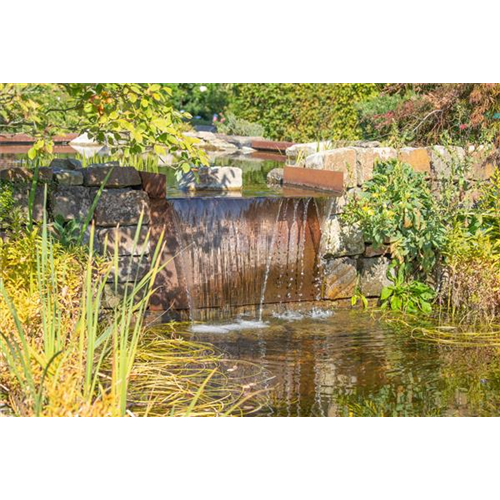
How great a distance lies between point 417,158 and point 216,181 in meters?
2.30

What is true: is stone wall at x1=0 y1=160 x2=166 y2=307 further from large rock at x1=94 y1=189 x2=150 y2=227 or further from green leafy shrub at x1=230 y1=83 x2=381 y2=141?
green leafy shrub at x1=230 y1=83 x2=381 y2=141

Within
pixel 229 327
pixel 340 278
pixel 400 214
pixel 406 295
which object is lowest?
pixel 229 327

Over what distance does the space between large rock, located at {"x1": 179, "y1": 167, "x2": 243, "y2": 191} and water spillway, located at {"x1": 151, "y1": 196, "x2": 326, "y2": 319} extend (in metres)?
1.55

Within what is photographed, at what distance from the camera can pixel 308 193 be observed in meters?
9.06

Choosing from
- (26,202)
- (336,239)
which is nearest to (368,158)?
(336,239)

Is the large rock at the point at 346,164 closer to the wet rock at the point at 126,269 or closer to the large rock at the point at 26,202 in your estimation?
the wet rock at the point at 126,269

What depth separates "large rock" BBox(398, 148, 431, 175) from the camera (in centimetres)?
856

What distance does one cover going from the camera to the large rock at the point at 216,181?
991 cm

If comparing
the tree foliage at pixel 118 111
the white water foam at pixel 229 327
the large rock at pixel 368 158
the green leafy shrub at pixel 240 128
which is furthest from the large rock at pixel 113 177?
the green leafy shrub at pixel 240 128

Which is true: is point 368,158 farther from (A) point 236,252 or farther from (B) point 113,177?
(B) point 113,177

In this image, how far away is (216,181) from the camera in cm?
995

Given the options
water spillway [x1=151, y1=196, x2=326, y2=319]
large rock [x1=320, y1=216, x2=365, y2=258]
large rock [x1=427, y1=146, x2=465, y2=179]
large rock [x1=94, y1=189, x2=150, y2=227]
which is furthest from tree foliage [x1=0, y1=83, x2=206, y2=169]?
large rock [x1=427, y1=146, x2=465, y2=179]
